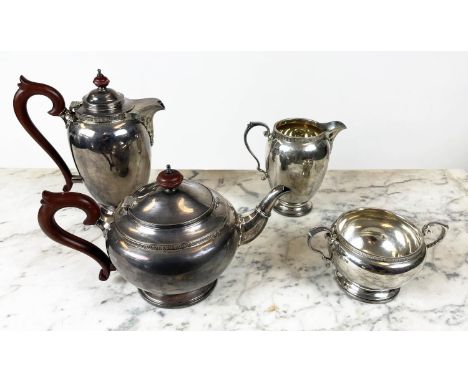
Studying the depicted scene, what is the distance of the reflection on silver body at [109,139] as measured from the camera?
108 centimetres

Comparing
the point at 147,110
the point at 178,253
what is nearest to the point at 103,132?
the point at 147,110

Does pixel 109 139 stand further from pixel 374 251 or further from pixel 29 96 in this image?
pixel 374 251

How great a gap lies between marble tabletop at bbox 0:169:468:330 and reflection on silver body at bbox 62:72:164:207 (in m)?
0.16

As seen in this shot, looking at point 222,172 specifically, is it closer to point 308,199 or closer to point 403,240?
point 308,199

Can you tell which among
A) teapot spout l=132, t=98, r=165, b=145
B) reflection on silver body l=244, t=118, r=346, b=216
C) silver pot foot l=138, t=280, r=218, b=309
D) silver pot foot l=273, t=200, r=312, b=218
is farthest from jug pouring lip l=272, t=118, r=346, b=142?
silver pot foot l=138, t=280, r=218, b=309

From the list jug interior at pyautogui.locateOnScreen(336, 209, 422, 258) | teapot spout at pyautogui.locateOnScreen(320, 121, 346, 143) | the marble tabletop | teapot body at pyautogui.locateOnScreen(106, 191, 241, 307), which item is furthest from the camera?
teapot spout at pyautogui.locateOnScreen(320, 121, 346, 143)

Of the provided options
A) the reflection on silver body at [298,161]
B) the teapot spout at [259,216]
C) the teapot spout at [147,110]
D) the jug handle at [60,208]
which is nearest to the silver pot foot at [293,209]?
the reflection on silver body at [298,161]

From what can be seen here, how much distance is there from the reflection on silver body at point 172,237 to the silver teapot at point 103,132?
0.77ft

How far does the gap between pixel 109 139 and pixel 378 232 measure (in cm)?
69

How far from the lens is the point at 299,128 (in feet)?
4.23

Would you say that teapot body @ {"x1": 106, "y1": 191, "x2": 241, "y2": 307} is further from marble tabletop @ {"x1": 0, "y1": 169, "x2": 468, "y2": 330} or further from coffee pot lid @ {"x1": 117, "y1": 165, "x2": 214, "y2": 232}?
marble tabletop @ {"x1": 0, "y1": 169, "x2": 468, "y2": 330}

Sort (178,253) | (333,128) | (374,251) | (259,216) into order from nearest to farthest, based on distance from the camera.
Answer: (178,253)
(259,216)
(374,251)
(333,128)

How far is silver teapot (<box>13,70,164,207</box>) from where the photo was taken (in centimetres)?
108

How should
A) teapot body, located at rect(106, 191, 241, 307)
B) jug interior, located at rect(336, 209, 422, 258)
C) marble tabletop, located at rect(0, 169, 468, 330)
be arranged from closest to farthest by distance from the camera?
teapot body, located at rect(106, 191, 241, 307), marble tabletop, located at rect(0, 169, 468, 330), jug interior, located at rect(336, 209, 422, 258)
